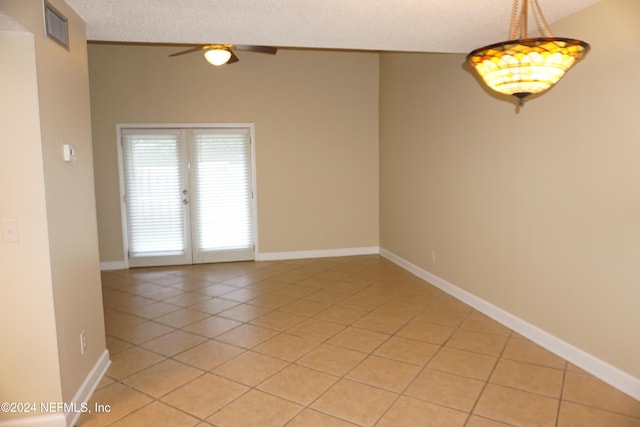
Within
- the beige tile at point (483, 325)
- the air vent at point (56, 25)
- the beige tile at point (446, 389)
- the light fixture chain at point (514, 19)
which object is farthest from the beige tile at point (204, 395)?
the light fixture chain at point (514, 19)

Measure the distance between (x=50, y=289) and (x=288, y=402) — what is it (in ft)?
5.04

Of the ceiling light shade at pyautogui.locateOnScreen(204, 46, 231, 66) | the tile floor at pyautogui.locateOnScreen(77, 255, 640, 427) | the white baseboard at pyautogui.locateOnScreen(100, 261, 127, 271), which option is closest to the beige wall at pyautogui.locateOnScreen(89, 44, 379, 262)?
the white baseboard at pyautogui.locateOnScreen(100, 261, 127, 271)

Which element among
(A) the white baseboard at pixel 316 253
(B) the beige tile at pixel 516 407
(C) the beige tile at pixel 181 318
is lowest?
(B) the beige tile at pixel 516 407

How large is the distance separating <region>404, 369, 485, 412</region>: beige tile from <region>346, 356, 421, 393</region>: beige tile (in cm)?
7

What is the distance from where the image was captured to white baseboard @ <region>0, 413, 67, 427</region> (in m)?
2.35

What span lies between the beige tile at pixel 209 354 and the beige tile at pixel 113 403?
0.51 m

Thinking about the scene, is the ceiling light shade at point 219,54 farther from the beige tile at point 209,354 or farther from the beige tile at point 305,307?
the beige tile at point 209,354

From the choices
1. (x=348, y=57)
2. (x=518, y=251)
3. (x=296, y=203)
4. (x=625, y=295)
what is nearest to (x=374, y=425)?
(x=625, y=295)

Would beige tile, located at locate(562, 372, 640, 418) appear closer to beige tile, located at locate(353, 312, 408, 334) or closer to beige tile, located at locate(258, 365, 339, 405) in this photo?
beige tile, located at locate(353, 312, 408, 334)

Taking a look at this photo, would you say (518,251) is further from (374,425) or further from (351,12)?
(351,12)

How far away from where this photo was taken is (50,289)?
2.32 m

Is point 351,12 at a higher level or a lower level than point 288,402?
higher

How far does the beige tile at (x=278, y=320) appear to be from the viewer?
4.00 m

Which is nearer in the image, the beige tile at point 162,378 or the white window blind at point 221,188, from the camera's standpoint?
the beige tile at point 162,378
